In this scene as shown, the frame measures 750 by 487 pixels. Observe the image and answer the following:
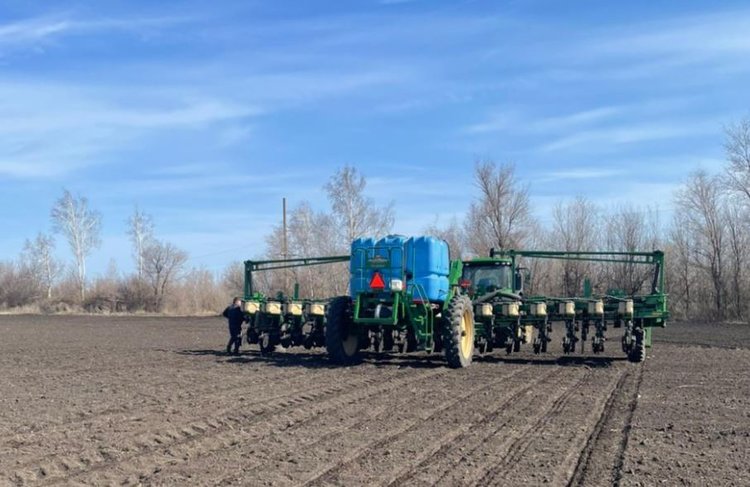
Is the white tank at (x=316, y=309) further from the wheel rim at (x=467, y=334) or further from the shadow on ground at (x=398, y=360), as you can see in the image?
the wheel rim at (x=467, y=334)

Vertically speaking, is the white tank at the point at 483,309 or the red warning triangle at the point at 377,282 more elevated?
the red warning triangle at the point at 377,282

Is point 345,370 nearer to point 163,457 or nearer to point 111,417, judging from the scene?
point 111,417

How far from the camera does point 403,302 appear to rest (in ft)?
55.7

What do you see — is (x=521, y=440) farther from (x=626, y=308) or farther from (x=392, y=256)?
(x=626, y=308)

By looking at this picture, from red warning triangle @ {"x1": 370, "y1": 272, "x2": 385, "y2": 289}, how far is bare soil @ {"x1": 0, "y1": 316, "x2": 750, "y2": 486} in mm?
1729

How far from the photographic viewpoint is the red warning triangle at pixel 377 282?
1695 centimetres

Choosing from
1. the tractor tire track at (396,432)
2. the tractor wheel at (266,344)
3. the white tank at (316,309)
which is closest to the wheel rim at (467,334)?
the tractor tire track at (396,432)

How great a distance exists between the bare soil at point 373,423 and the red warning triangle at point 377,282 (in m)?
1.73

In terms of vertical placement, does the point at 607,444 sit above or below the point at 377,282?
below

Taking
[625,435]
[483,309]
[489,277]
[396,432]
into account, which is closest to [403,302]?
[483,309]

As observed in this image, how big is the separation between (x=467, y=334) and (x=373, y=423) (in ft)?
26.1

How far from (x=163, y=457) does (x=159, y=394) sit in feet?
15.5

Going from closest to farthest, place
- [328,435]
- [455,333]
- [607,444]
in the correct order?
[607,444] < [328,435] < [455,333]

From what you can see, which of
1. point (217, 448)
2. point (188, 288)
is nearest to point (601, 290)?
point (188, 288)
